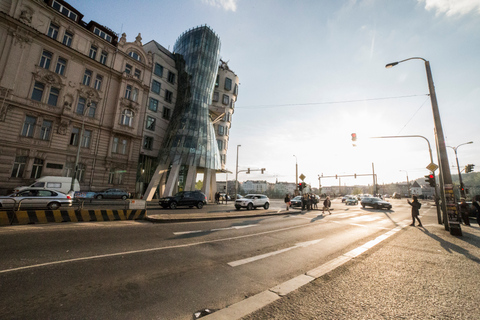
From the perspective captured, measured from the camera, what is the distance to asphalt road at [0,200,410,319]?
280 centimetres

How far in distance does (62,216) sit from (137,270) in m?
7.86

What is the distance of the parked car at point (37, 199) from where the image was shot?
37.3 feet

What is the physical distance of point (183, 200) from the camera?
1942 centimetres

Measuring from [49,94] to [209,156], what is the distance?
20.2 m

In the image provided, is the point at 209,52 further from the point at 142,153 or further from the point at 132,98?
the point at 142,153

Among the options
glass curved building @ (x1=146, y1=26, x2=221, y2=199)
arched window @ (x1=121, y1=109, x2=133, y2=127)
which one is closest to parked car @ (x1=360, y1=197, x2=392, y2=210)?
glass curved building @ (x1=146, y1=26, x2=221, y2=199)

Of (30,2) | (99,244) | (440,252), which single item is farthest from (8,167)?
(440,252)

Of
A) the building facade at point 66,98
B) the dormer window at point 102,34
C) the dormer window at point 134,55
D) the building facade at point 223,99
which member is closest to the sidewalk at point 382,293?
the building facade at point 66,98

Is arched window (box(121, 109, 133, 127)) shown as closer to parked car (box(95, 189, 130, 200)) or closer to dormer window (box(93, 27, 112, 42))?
parked car (box(95, 189, 130, 200))

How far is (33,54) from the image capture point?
21.2 meters

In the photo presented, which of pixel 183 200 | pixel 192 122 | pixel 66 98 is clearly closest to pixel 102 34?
pixel 66 98

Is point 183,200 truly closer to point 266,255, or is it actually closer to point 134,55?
point 266,255

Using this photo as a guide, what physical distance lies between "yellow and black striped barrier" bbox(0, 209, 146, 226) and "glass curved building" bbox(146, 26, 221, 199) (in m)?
15.8

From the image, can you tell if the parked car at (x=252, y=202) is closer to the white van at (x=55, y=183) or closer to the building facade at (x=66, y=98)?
the building facade at (x=66, y=98)
